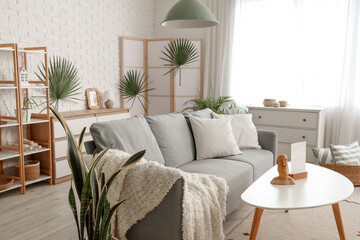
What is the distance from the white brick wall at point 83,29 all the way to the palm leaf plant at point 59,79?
130 mm

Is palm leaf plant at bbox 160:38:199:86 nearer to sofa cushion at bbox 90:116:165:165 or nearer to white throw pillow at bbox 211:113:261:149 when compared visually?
white throw pillow at bbox 211:113:261:149

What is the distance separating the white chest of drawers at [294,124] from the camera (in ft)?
14.7

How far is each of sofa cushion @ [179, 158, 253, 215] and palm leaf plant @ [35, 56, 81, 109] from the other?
81.0 inches

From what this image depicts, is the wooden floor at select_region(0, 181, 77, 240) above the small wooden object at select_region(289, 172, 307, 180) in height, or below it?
below

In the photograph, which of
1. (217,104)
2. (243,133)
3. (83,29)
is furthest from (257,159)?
(83,29)

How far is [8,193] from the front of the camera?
3.58 metres

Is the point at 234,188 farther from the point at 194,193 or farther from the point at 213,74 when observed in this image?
the point at 213,74

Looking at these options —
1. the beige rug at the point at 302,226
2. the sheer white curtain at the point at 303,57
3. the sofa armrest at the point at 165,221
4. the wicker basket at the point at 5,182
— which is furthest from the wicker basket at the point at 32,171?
the sheer white curtain at the point at 303,57

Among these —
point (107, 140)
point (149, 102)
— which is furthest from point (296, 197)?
point (149, 102)

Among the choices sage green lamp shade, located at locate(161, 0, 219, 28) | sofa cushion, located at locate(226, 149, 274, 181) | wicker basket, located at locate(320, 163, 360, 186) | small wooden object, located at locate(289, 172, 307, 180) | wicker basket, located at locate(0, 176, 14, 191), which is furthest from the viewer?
wicker basket, located at locate(320, 163, 360, 186)

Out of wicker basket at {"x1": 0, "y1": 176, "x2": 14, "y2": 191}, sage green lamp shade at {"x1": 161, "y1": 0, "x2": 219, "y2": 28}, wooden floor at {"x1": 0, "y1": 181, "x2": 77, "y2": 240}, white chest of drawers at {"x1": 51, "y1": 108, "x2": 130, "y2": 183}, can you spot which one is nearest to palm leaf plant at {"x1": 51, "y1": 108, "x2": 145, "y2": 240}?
wooden floor at {"x1": 0, "y1": 181, "x2": 77, "y2": 240}

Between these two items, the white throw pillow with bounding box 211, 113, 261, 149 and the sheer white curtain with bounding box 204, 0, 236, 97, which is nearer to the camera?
the white throw pillow with bounding box 211, 113, 261, 149

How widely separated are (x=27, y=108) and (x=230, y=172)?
2.29 metres

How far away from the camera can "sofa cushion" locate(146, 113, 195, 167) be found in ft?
9.78
